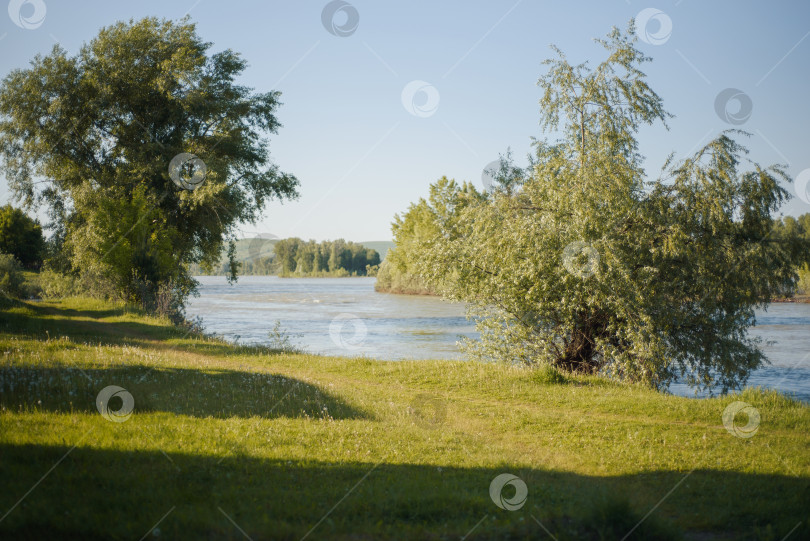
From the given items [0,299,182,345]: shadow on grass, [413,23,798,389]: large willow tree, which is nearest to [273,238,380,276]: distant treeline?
[0,299,182,345]: shadow on grass

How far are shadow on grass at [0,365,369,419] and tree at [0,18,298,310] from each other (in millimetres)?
17377

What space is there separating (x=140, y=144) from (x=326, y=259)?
15128cm

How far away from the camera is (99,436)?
6.88m

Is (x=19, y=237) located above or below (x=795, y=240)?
above

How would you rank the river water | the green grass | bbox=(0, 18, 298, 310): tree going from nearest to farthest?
the green grass
the river water
bbox=(0, 18, 298, 310): tree

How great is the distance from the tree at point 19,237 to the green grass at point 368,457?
63.1 meters

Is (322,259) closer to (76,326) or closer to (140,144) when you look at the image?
(140,144)

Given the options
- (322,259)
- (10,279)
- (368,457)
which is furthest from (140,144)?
(322,259)

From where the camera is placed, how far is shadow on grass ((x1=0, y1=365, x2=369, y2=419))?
8.77m

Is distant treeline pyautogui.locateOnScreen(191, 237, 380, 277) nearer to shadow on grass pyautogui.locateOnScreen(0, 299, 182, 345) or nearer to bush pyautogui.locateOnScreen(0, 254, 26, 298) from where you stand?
bush pyautogui.locateOnScreen(0, 254, 26, 298)

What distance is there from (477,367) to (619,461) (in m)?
7.80

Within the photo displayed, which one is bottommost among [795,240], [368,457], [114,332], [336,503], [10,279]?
[114,332]

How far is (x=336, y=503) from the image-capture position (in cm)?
552

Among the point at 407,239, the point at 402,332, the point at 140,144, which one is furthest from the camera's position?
the point at 407,239
